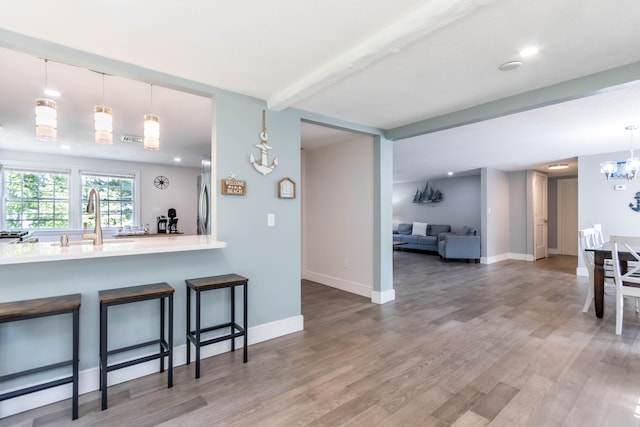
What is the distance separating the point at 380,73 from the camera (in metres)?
2.38

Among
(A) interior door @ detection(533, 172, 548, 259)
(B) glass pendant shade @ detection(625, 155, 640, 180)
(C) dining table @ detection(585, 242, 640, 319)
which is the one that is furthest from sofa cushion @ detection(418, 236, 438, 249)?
(C) dining table @ detection(585, 242, 640, 319)

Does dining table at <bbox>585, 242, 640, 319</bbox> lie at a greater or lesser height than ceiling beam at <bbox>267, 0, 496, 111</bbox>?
lesser

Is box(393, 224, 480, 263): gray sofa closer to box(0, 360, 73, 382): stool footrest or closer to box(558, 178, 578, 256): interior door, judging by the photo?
box(558, 178, 578, 256): interior door

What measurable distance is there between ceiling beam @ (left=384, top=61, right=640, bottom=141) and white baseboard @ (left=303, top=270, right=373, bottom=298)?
233 cm

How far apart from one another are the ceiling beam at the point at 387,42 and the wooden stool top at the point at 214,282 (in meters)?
1.67

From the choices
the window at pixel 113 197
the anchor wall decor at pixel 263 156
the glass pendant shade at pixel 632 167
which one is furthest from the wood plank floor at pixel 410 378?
the window at pixel 113 197

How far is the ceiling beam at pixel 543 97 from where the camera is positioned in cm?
229

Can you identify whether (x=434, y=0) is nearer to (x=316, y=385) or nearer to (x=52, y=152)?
(x=316, y=385)

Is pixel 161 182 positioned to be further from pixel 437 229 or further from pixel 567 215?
pixel 567 215

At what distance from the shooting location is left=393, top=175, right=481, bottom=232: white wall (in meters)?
8.95

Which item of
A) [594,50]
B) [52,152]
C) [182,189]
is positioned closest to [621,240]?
[594,50]

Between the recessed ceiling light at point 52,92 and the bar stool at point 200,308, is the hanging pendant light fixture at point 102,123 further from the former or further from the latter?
the bar stool at point 200,308

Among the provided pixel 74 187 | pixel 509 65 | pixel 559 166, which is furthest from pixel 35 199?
pixel 559 166

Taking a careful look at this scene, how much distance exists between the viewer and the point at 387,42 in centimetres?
184
